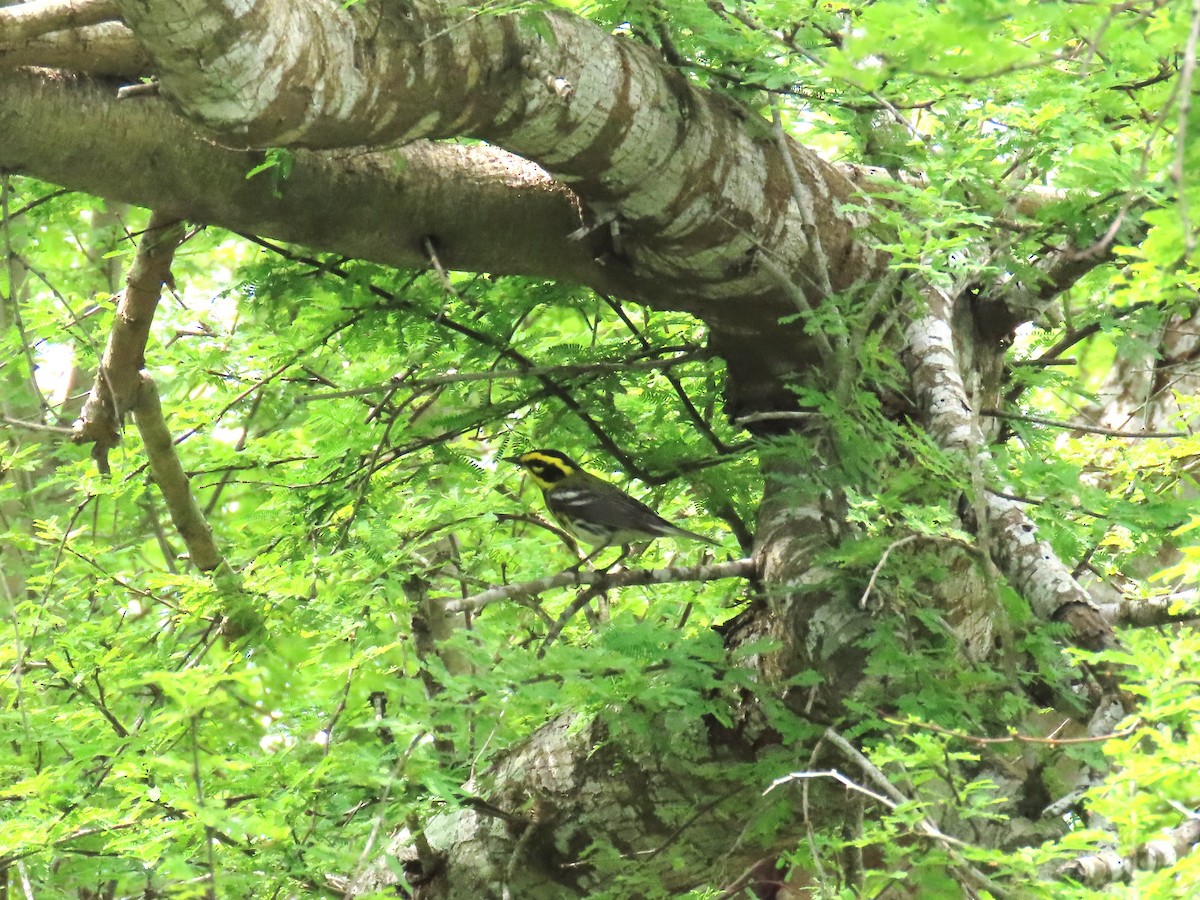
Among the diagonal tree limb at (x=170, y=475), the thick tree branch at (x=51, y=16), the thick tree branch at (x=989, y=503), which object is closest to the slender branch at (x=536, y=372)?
the diagonal tree limb at (x=170, y=475)

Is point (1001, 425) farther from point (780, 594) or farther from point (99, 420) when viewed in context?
point (99, 420)

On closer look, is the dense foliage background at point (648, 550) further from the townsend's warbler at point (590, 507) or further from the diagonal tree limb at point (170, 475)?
the diagonal tree limb at point (170, 475)

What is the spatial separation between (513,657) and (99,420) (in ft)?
6.74

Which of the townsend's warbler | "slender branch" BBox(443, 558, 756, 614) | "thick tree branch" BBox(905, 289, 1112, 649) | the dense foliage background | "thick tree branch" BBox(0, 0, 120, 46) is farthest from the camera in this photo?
the townsend's warbler

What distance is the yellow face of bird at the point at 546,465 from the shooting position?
499cm

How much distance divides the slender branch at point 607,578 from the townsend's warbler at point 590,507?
761 mm

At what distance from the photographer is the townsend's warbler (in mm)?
4941

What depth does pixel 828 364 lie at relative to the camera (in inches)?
144

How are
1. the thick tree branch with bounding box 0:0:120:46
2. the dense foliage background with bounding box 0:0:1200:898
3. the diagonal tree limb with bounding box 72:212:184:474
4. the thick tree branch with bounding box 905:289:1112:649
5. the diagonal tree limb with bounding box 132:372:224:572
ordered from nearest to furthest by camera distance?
the dense foliage background with bounding box 0:0:1200:898
the thick tree branch with bounding box 0:0:120:46
the thick tree branch with bounding box 905:289:1112:649
the diagonal tree limb with bounding box 72:212:184:474
the diagonal tree limb with bounding box 132:372:224:572

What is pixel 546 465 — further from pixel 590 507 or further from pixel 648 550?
pixel 648 550

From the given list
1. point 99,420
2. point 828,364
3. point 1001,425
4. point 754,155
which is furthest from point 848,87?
point 99,420

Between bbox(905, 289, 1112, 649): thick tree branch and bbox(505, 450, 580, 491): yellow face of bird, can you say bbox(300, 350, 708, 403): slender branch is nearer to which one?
bbox(505, 450, 580, 491): yellow face of bird

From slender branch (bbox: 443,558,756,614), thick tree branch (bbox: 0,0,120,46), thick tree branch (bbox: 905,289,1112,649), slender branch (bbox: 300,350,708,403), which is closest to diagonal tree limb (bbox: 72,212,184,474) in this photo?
slender branch (bbox: 300,350,708,403)

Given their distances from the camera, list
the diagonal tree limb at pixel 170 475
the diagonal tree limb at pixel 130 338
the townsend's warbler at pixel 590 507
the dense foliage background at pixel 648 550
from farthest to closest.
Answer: the townsend's warbler at pixel 590 507, the diagonal tree limb at pixel 170 475, the diagonal tree limb at pixel 130 338, the dense foliage background at pixel 648 550
